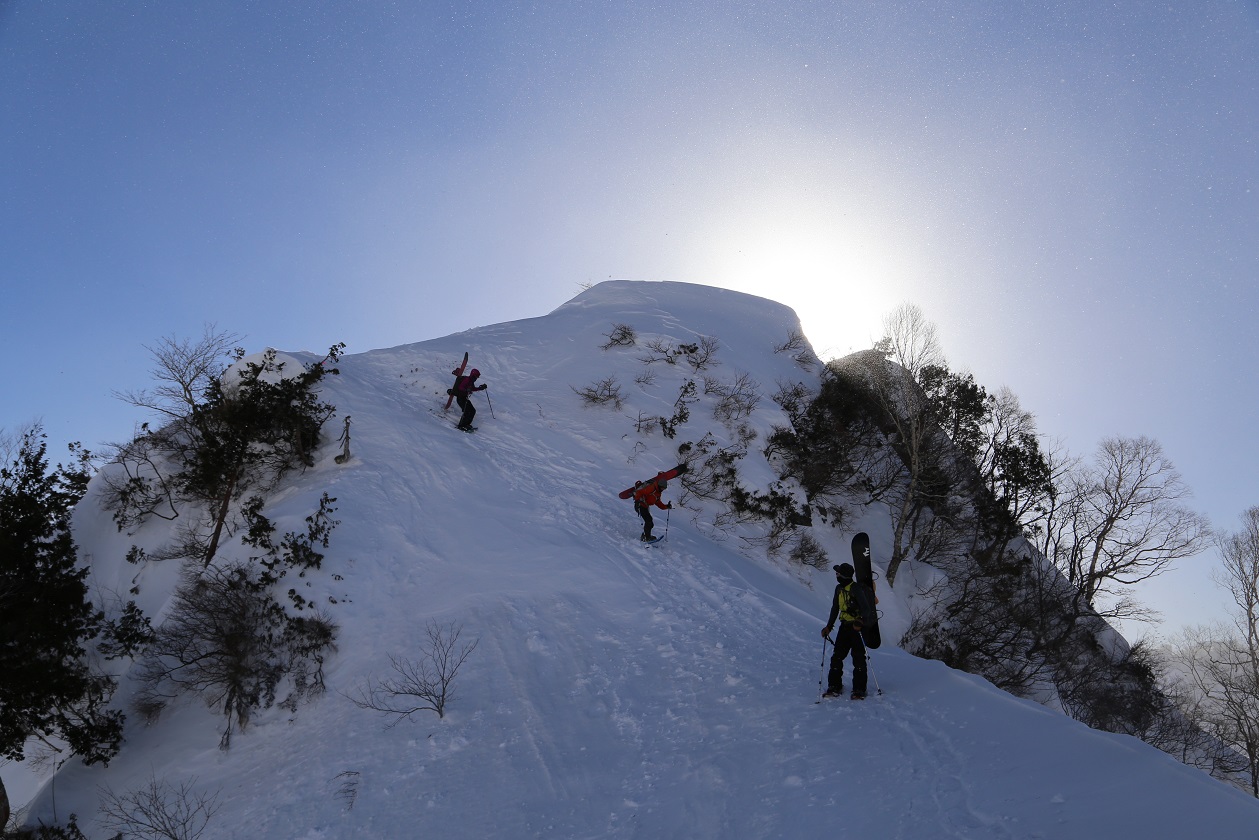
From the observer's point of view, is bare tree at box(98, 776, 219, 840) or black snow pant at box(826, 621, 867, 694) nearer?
bare tree at box(98, 776, 219, 840)

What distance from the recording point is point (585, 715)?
24.5ft

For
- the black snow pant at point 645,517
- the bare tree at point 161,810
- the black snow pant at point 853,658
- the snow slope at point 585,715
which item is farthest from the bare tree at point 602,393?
the bare tree at point 161,810

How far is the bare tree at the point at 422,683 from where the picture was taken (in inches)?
312

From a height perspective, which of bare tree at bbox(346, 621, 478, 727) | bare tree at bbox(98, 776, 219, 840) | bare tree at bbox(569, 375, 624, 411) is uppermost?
bare tree at bbox(569, 375, 624, 411)

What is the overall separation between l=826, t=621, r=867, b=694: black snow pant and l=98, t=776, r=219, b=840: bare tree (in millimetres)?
7626

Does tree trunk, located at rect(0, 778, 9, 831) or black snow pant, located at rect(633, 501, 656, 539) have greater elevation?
black snow pant, located at rect(633, 501, 656, 539)

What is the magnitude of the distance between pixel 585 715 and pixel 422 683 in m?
2.51

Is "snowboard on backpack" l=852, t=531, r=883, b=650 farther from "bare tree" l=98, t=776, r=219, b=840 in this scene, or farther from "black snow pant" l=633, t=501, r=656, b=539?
"bare tree" l=98, t=776, r=219, b=840

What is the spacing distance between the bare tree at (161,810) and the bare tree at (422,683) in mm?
2039

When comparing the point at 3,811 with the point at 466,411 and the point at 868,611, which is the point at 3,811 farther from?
the point at 868,611

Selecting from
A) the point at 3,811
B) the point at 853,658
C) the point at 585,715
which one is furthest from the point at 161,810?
the point at 853,658

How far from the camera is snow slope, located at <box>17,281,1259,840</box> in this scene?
476cm

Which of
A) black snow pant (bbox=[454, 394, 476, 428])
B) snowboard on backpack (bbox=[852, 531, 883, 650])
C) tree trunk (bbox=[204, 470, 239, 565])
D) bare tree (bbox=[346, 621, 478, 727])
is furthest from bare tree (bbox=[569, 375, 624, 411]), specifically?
snowboard on backpack (bbox=[852, 531, 883, 650])

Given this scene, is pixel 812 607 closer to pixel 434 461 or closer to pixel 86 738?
pixel 434 461
